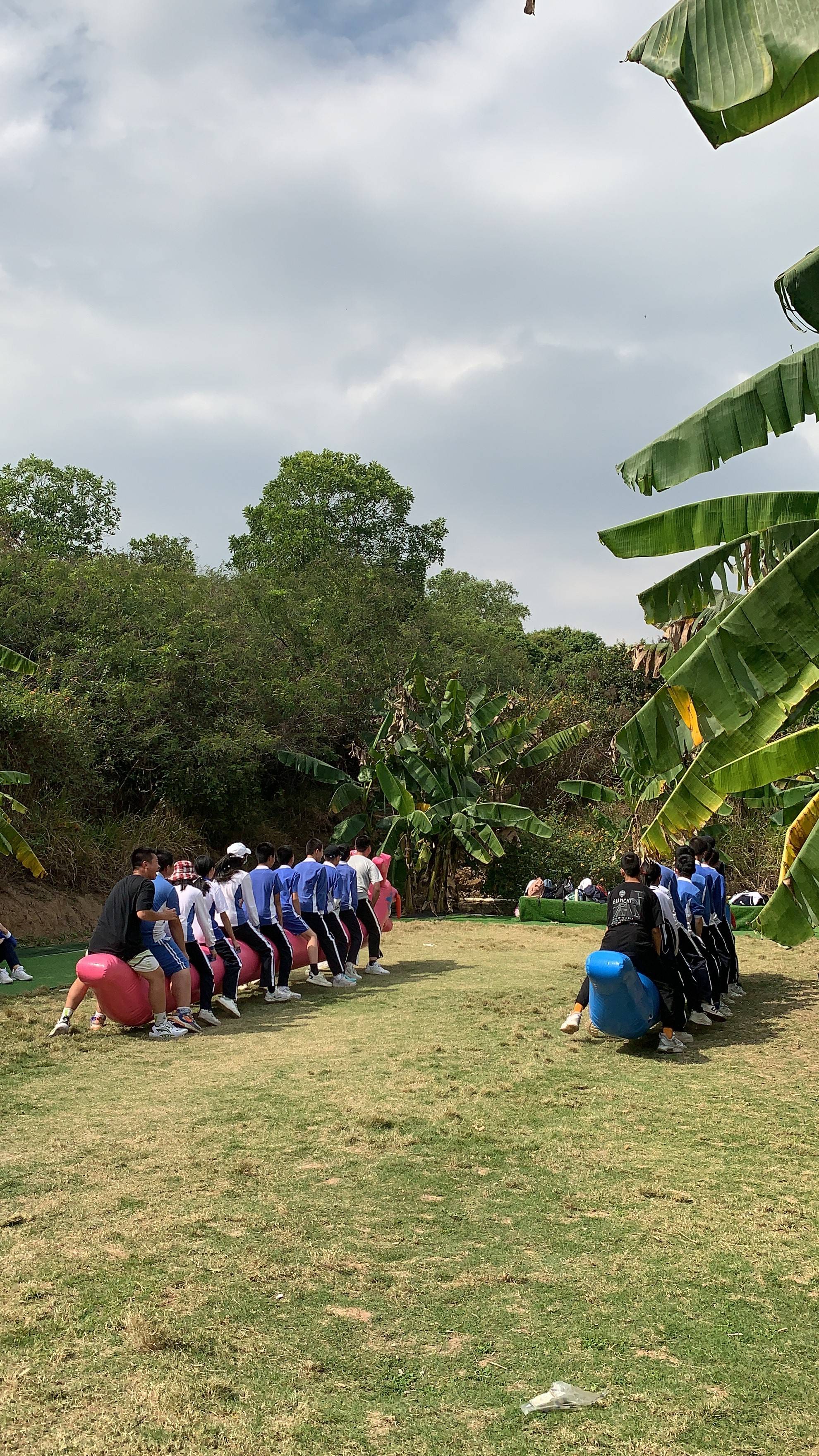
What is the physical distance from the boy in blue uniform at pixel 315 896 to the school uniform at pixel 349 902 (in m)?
0.24

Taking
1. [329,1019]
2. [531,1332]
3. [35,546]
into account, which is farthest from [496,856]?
[531,1332]

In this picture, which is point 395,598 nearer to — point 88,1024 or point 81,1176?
point 88,1024

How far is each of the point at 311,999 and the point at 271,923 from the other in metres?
1.02

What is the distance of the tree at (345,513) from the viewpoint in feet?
124

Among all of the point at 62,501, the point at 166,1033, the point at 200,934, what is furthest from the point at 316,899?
the point at 62,501

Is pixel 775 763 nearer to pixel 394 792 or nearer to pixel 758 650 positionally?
pixel 758 650

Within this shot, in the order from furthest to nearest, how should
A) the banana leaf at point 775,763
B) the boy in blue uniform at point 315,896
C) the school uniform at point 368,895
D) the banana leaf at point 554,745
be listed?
the banana leaf at point 554,745 → the school uniform at point 368,895 → the boy in blue uniform at point 315,896 → the banana leaf at point 775,763

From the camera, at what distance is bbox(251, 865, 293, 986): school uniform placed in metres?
10.8

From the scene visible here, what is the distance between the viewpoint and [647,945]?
8.48 m

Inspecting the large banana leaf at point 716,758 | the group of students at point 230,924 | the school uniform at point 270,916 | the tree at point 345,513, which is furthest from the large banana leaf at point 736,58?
the tree at point 345,513

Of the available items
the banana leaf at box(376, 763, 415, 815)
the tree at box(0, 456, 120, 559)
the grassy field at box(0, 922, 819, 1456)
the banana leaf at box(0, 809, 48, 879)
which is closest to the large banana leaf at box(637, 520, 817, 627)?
A: the grassy field at box(0, 922, 819, 1456)

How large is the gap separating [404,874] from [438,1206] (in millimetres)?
15693

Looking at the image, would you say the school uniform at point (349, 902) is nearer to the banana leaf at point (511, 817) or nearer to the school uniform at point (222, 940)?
the school uniform at point (222, 940)

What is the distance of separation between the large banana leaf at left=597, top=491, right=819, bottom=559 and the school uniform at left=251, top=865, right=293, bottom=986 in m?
5.67
